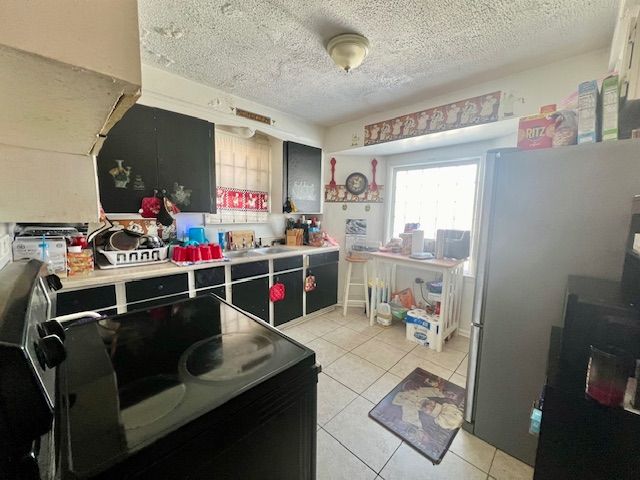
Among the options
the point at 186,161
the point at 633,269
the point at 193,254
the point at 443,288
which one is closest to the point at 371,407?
the point at 443,288

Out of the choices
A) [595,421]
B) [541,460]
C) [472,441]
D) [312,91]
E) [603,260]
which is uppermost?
[312,91]

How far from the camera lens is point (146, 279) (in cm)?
183

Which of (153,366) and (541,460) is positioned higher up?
(153,366)

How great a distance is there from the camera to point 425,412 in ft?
5.52

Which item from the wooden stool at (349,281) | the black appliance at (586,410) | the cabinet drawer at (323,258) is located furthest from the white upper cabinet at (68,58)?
the wooden stool at (349,281)

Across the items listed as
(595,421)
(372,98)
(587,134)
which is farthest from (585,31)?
(595,421)

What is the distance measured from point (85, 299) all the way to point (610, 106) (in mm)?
2904

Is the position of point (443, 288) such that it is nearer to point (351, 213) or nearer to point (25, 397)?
point (351, 213)

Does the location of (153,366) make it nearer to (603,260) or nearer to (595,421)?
(595,421)

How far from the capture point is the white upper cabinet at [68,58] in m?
0.31

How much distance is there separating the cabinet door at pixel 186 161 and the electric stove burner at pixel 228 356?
1744 millimetres

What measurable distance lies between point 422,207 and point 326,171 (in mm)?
1298

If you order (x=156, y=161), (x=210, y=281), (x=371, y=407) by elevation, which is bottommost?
(x=371, y=407)

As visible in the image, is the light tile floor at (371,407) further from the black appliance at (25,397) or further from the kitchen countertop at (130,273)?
the black appliance at (25,397)
